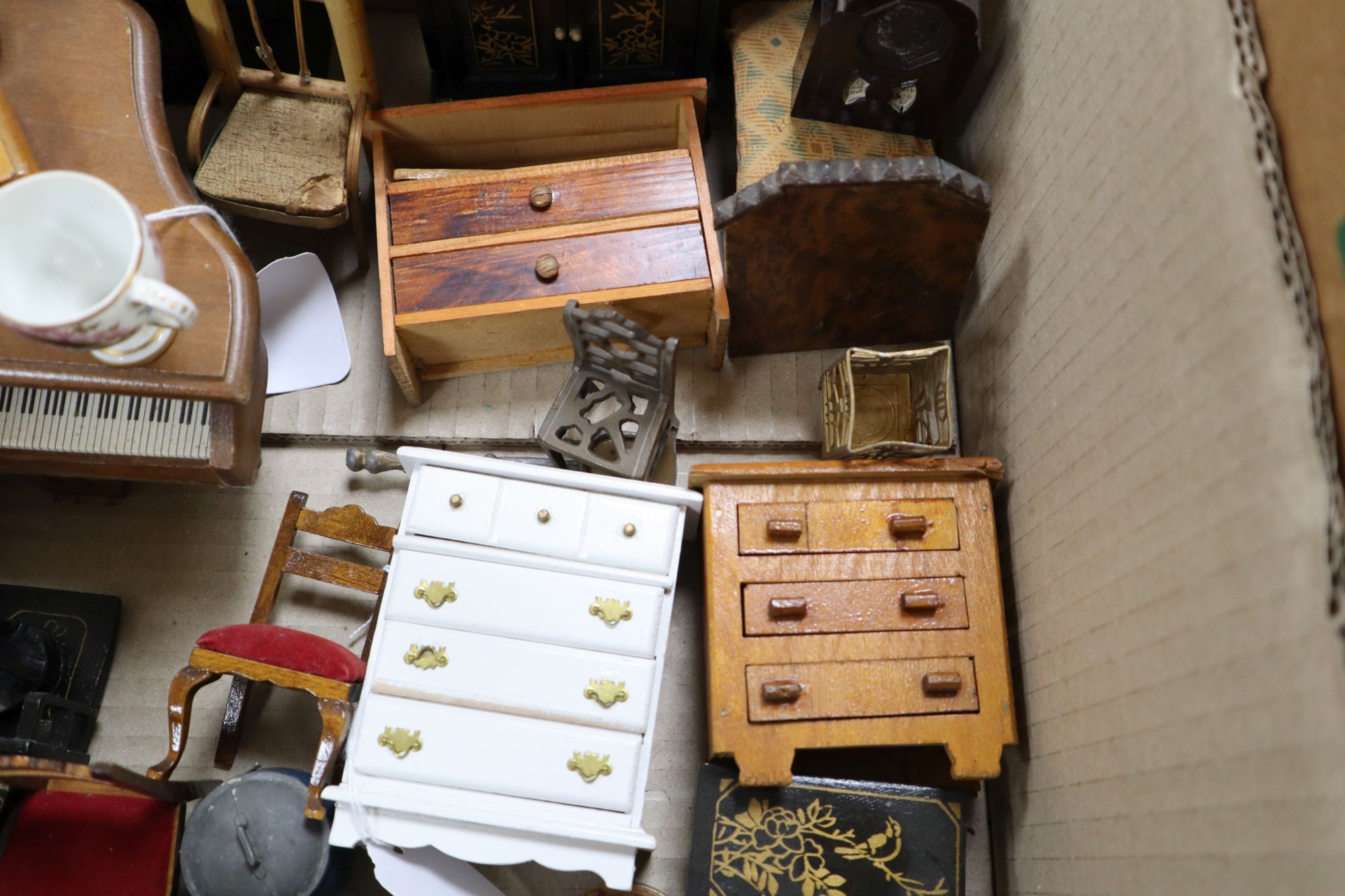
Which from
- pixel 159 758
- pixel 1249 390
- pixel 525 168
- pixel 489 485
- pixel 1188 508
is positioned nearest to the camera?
pixel 1249 390

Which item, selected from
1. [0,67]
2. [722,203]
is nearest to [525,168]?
[722,203]

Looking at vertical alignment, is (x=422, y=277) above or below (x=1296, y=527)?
above

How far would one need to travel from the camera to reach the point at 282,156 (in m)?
2.71

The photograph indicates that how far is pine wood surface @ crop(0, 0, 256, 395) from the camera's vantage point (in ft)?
6.44

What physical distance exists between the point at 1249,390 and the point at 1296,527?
0.80 ft

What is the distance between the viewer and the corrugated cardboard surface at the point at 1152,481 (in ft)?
4.78

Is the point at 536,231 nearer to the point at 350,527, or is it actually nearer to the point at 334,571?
the point at 350,527

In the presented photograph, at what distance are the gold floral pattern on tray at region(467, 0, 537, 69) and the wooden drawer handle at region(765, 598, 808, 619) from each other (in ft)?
5.76

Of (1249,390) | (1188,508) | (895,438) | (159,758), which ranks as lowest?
(159,758)

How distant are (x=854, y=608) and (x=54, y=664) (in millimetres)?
2113

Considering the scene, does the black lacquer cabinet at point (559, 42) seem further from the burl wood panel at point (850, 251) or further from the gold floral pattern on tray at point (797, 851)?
the gold floral pattern on tray at point (797, 851)

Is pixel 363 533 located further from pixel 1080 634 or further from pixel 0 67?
pixel 1080 634

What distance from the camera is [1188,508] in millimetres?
1687

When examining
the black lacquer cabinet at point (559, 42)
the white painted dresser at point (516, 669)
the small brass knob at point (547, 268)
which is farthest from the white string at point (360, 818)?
the black lacquer cabinet at point (559, 42)
